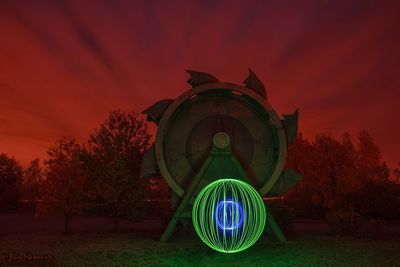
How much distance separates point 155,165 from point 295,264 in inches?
302

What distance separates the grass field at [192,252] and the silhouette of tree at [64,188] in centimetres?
250

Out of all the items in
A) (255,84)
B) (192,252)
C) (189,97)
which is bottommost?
(192,252)

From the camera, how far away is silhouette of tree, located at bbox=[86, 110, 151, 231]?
66.7ft

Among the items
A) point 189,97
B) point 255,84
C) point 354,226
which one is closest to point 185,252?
point 189,97

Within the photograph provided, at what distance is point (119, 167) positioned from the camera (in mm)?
20469

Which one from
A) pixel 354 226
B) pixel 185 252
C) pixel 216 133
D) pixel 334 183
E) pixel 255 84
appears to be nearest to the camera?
pixel 185 252

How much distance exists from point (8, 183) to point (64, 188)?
106 feet

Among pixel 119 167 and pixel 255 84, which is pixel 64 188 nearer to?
pixel 119 167

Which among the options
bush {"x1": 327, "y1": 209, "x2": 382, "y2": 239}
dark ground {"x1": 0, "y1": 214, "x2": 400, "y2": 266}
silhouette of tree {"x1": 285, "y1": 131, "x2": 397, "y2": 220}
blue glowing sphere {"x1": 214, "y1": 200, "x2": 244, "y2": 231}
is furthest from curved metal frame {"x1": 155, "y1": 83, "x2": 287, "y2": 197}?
silhouette of tree {"x1": 285, "y1": 131, "x2": 397, "y2": 220}

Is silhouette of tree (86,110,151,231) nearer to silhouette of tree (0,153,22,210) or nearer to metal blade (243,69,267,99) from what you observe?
metal blade (243,69,267,99)

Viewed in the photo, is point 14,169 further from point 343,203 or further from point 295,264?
point 295,264

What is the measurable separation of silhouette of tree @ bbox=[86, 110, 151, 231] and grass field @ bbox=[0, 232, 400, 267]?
11.8ft

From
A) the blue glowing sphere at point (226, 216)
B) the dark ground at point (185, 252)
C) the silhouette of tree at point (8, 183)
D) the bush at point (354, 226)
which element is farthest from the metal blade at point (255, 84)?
the silhouette of tree at point (8, 183)

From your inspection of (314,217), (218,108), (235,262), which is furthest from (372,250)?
(314,217)
